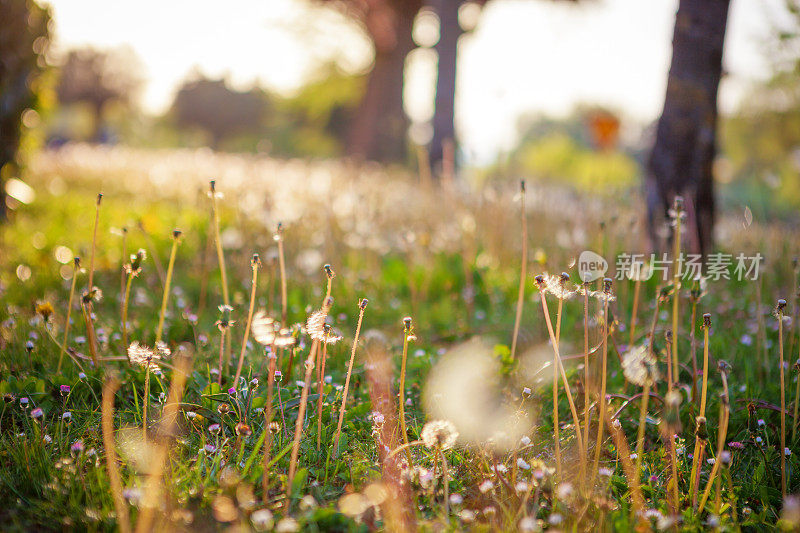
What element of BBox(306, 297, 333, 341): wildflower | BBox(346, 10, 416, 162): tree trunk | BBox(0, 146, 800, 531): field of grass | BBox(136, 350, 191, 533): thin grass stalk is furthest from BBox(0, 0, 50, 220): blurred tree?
BBox(346, 10, 416, 162): tree trunk

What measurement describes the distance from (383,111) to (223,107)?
2384 cm

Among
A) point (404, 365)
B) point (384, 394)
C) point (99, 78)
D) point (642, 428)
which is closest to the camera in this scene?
point (642, 428)

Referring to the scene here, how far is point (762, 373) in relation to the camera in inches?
109

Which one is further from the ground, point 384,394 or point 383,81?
point 383,81

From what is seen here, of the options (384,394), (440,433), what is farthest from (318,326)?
(384,394)

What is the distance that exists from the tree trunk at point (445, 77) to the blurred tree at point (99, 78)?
38732 mm

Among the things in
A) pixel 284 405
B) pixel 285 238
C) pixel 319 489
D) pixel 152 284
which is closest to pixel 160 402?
pixel 284 405

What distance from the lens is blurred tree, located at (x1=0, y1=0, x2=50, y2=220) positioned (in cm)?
484

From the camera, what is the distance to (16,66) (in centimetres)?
493

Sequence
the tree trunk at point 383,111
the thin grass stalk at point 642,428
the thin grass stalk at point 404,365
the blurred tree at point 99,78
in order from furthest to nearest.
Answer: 1. the blurred tree at point 99,78
2. the tree trunk at point 383,111
3. the thin grass stalk at point 404,365
4. the thin grass stalk at point 642,428

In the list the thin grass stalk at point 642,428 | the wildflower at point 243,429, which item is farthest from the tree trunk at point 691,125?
the wildflower at point 243,429

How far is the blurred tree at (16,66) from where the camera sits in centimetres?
484

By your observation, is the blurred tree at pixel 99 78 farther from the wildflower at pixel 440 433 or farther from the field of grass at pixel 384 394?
the wildflower at pixel 440 433

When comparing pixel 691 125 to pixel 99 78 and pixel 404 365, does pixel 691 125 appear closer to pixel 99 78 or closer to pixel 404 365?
pixel 404 365
